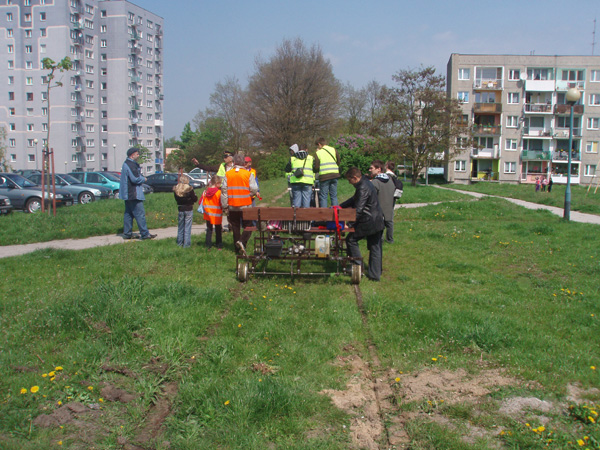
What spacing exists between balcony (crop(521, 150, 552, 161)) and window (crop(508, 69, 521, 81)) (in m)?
10.00

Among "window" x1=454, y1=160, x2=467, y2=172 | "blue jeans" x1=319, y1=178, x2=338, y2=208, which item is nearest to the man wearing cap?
"blue jeans" x1=319, y1=178, x2=338, y2=208

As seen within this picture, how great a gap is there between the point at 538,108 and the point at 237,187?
69.8 m

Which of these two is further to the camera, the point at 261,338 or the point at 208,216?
the point at 208,216

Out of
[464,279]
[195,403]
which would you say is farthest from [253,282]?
[195,403]

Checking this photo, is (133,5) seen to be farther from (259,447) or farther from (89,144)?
(259,447)

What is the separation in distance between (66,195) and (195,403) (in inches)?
836

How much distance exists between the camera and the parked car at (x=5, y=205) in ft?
64.9

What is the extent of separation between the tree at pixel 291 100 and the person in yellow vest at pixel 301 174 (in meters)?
43.3

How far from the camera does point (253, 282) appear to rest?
8.38m

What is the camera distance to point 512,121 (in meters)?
70.1

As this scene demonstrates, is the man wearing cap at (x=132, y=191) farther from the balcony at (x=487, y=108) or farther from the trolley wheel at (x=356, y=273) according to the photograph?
the balcony at (x=487, y=108)

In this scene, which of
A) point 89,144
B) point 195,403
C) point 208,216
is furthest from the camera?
point 89,144

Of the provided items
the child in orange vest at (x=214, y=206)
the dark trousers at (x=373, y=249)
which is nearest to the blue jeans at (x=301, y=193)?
the child in orange vest at (x=214, y=206)

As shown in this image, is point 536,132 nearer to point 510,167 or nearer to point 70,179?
point 510,167
